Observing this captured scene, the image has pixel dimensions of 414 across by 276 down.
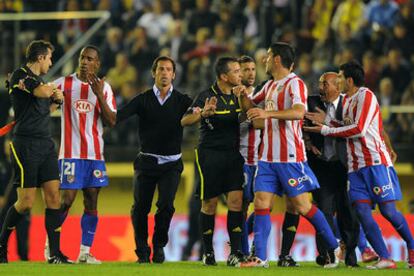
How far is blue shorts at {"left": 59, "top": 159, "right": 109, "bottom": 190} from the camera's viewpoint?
13.3 metres

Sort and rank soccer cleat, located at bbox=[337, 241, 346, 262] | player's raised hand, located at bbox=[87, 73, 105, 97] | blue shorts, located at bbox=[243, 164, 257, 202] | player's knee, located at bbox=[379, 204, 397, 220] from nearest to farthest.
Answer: player's knee, located at bbox=[379, 204, 397, 220], player's raised hand, located at bbox=[87, 73, 105, 97], blue shorts, located at bbox=[243, 164, 257, 202], soccer cleat, located at bbox=[337, 241, 346, 262]

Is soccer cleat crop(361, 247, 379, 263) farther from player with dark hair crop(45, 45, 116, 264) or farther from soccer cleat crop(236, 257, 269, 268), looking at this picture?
player with dark hair crop(45, 45, 116, 264)

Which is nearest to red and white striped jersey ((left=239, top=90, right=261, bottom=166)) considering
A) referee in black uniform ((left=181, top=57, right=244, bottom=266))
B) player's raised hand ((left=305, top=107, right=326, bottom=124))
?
referee in black uniform ((left=181, top=57, right=244, bottom=266))

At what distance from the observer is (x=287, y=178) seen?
40.3 ft

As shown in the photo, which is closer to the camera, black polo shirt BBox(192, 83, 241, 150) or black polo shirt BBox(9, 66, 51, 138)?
black polo shirt BBox(9, 66, 51, 138)

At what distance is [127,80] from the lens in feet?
70.8

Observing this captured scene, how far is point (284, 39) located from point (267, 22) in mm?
972

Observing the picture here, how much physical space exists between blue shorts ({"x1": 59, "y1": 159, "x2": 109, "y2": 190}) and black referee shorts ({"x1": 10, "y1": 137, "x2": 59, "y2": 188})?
0.58m

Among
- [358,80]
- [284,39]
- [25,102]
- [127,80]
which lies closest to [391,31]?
[284,39]

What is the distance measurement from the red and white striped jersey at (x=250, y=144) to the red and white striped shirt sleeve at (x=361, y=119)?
1.15m

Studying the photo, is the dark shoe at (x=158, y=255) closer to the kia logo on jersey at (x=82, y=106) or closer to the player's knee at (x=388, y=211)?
the kia logo on jersey at (x=82, y=106)

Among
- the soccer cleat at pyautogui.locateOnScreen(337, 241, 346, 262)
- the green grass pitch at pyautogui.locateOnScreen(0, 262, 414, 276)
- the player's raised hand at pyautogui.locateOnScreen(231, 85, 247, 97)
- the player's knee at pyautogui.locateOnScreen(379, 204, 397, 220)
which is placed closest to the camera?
the green grass pitch at pyautogui.locateOnScreen(0, 262, 414, 276)

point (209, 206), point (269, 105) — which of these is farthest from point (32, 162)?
point (269, 105)

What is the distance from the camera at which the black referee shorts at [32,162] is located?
1260 centimetres
